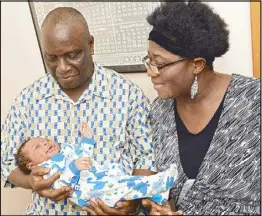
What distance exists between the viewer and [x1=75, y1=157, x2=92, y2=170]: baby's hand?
152cm

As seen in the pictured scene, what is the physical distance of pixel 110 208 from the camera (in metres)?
1.49

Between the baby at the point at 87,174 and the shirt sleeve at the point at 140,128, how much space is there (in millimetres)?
157

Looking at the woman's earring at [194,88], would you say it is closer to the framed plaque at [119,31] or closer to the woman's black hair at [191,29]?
the woman's black hair at [191,29]

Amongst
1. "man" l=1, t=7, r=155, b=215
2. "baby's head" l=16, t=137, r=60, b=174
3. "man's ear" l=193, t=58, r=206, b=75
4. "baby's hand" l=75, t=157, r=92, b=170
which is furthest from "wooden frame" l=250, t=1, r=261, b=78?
"baby's head" l=16, t=137, r=60, b=174

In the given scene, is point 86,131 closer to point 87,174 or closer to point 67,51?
point 87,174

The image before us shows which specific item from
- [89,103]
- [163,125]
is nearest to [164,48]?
[163,125]

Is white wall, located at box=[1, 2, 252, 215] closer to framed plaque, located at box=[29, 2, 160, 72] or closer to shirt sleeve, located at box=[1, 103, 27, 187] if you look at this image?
framed plaque, located at box=[29, 2, 160, 72]

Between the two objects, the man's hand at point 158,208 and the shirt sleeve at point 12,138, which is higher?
the shirt sleeve at point 12,138

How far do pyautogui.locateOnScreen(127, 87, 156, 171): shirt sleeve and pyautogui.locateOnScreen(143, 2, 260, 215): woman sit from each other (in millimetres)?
184

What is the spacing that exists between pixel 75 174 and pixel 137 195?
0.27 meters

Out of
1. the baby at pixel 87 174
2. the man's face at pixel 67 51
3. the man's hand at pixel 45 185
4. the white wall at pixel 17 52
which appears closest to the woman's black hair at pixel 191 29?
the man's face at pixel 67 51

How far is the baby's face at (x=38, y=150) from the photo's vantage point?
5.29 feet

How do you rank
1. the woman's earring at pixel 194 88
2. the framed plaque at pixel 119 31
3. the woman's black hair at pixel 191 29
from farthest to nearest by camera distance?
the framed plaque at pixel 119 31 → the woman's earring at pixel 194 88 → the woman's black hair at pixel 191 29

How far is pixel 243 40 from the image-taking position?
1.82m
